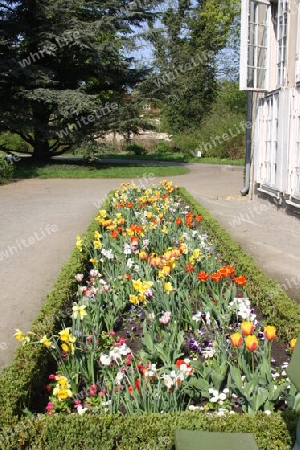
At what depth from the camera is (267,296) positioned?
4047mm

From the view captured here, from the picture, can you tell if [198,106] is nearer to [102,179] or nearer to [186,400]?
[102,179]

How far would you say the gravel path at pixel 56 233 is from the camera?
4.79 m

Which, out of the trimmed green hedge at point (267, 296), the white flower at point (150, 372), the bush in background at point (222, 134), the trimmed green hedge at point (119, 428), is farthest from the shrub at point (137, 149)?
the trimmed green hedge at point (119, 428)

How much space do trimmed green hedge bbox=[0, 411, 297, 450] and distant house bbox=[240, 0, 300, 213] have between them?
21.7 ft

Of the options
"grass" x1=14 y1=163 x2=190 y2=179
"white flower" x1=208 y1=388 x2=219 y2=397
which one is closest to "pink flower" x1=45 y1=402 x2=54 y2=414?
"white flower" x1=208 y1=388 x2=219 y2=397

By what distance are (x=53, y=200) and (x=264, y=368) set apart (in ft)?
33.9

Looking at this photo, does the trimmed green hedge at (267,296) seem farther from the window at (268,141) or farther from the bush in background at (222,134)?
the bush in background at (222,134)

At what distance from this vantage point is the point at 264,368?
269 centimetres

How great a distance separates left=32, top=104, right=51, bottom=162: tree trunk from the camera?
18.5 m

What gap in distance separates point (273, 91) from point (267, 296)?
6.53 m

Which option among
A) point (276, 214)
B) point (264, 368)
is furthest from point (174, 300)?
point (276, 214)

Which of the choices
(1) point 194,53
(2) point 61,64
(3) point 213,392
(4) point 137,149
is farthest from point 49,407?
(1) point 194,53

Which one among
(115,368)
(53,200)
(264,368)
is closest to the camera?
(264,368)

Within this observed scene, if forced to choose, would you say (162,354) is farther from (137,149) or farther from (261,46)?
(137,149)
